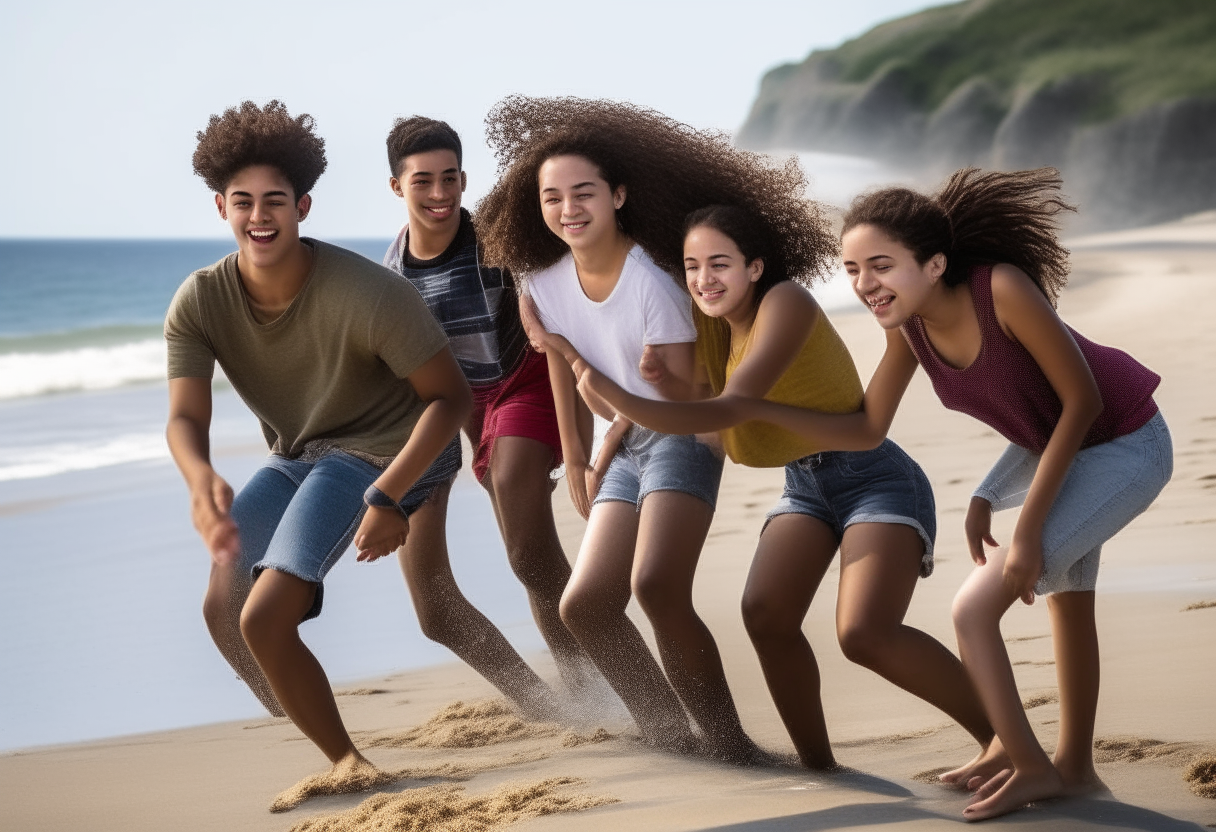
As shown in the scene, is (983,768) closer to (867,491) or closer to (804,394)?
(867,491)

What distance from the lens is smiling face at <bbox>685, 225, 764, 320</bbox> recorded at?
13.7 feet

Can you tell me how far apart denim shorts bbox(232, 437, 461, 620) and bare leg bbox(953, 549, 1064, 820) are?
166 cm

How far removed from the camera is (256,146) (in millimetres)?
4449

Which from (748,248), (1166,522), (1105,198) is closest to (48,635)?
(748,248)

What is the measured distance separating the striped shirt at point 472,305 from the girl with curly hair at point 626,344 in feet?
0.81

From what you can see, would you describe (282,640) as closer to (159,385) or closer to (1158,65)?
(159,385)

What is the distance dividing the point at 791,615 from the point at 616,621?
0.61m

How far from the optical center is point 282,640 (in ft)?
13.5

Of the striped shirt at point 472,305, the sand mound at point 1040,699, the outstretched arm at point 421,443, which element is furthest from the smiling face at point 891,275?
the striped shirt at point 472,305

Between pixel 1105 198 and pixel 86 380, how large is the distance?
41011 millimetres

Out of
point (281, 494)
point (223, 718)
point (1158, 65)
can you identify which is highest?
point (1158, 65)

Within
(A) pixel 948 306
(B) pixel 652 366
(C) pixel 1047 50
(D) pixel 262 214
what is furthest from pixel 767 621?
(C) pixel 1047 50

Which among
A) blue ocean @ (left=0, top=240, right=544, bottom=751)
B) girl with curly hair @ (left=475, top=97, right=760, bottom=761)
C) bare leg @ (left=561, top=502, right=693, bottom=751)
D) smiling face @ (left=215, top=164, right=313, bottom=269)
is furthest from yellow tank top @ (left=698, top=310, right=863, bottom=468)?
blue ocean @ (left=0, top=240, right=544, bottom=751)

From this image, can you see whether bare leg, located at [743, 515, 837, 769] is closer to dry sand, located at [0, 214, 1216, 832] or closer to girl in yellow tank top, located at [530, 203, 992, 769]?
girl in yellow tank top, located at [530, 203, 992, 769]
